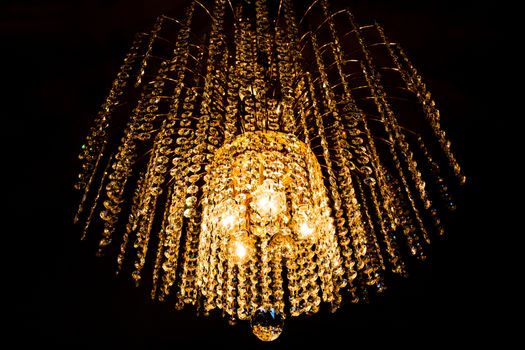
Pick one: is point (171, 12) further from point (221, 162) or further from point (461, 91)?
point (461, 91)

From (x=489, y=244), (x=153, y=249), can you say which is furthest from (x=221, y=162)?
(x=489, y=244)

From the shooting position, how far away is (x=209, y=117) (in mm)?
1607

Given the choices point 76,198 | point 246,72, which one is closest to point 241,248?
point 246,72

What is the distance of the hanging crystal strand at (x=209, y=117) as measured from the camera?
1.59m

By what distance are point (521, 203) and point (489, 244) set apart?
1.12 feet

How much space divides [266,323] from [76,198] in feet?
5.19

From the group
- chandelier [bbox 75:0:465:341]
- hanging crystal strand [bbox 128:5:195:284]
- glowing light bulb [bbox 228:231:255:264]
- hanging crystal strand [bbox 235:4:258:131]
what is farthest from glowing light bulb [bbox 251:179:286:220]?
hanging crystal strand [bbox 128:5:195:284]

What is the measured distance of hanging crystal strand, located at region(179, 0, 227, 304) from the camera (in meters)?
1.59

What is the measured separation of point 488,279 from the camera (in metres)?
3.03

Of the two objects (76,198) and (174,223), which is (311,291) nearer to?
(174,223)

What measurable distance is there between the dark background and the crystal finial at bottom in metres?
1.18

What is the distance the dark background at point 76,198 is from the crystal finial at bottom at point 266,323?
118 cm

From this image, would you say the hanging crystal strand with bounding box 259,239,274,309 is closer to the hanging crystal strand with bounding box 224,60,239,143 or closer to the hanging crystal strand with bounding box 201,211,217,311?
the hanging crystal strand with bounding box 201,211,217,311

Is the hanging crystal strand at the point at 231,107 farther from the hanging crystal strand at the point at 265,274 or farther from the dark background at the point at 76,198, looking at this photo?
the dark background at the point at 76,198
